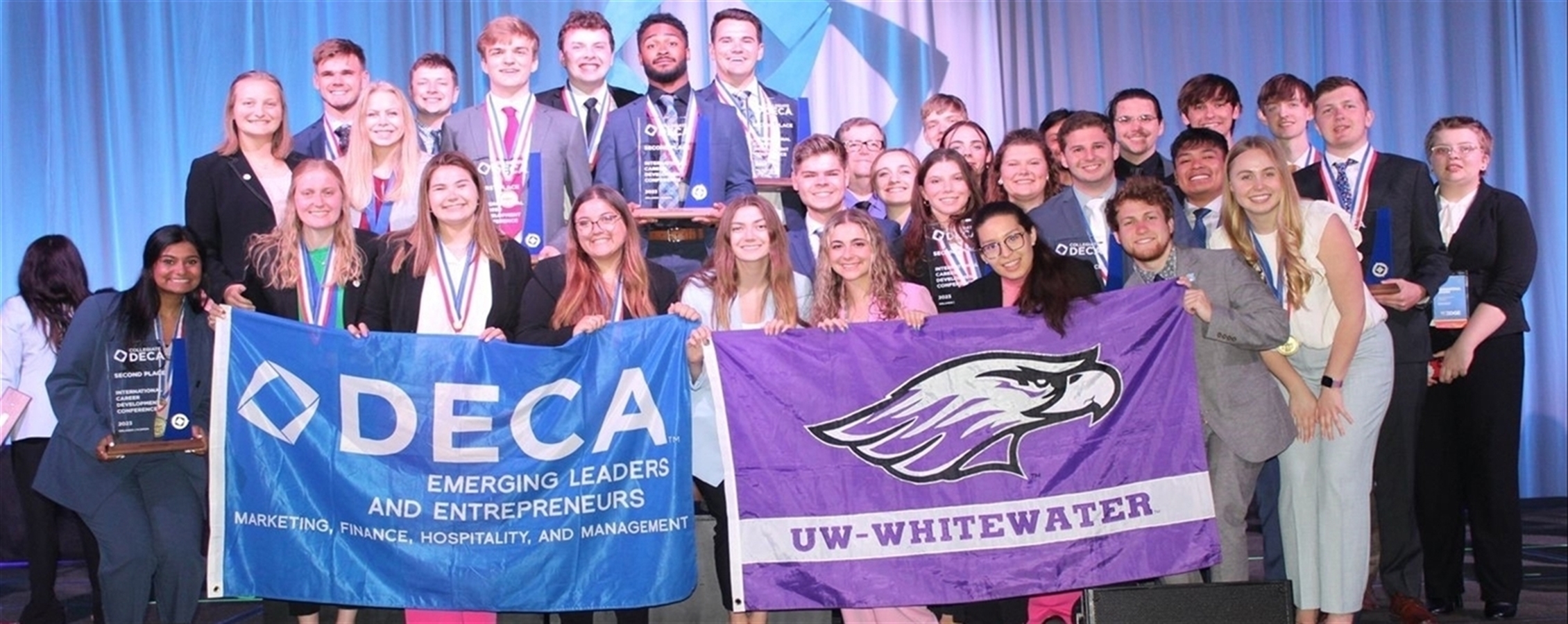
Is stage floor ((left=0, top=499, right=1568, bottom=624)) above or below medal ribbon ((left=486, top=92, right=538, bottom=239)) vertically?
below

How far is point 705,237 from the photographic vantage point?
5988mm

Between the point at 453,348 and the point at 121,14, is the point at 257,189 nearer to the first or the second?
the point at 453,348

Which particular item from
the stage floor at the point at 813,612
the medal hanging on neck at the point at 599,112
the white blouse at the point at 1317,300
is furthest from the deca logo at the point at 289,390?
the white blouse at the point at 1317,300

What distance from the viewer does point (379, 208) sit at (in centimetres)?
569

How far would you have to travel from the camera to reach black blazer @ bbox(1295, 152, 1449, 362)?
5379 mm

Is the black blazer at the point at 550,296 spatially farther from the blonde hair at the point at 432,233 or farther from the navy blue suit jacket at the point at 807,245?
the navy blue suit jacket at the point at 807,245

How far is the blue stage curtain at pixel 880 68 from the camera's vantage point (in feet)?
27.3

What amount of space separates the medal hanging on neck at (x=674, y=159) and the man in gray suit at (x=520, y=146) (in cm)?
32

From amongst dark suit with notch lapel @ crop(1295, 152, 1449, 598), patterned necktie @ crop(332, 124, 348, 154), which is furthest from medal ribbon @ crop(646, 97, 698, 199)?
dark suit with notch lapel @ crop(1295, 152, 1449, 598)

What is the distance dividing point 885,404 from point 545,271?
133 centimetres

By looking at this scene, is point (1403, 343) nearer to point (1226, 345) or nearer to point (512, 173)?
point (1226, 345)

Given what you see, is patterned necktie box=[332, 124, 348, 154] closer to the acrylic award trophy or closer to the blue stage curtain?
the acrylic award trophy

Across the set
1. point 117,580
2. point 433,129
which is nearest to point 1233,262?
point 433,129

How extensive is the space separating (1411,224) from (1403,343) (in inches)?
19.3
